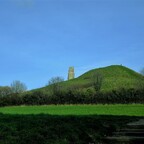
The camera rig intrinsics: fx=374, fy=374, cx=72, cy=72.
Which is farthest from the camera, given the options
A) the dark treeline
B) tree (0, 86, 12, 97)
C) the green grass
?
tree (0, 86, 12, 97)

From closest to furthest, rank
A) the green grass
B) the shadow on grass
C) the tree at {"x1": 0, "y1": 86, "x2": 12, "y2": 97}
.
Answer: the shadow on grass → the green grass → the tree at {"x1": 0, "y1": 86, "x2": 12, "y2": 97}

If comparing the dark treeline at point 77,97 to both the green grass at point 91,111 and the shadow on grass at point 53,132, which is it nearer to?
the green grass at point 91,111

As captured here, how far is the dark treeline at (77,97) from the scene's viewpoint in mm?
58562

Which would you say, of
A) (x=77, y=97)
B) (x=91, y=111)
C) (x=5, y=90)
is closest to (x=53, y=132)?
(x=91, y=111)

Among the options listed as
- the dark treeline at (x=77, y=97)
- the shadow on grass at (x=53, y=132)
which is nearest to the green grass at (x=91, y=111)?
the dark treeline at (x=77, y=97)

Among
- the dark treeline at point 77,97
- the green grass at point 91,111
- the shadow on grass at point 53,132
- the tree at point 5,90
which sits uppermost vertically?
the tree at point 5,90

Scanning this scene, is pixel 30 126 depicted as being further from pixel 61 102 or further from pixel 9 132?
pixel 61 102

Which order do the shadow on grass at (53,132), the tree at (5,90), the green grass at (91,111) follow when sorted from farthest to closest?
the tree at (5,90), the green grass at (91,111), the shadow on grass at (53,132)

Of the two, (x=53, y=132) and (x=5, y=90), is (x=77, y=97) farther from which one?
(x=53, y=132)

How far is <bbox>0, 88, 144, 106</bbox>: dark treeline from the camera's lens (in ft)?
192

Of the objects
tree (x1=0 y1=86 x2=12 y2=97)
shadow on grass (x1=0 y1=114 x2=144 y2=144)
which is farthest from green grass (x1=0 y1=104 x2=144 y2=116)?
tree (x1=0 y1=86 x2=12 y2=97)

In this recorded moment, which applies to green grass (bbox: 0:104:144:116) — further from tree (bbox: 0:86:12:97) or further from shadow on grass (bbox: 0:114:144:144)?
tree (bbox: 0:86:12:97)

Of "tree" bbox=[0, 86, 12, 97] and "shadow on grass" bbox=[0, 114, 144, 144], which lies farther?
"tree" bbox=[0, 86, 12, 97]

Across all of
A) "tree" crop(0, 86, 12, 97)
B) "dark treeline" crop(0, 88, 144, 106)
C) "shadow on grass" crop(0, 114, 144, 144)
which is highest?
"tree" crop(0, 86, 12, 97)
